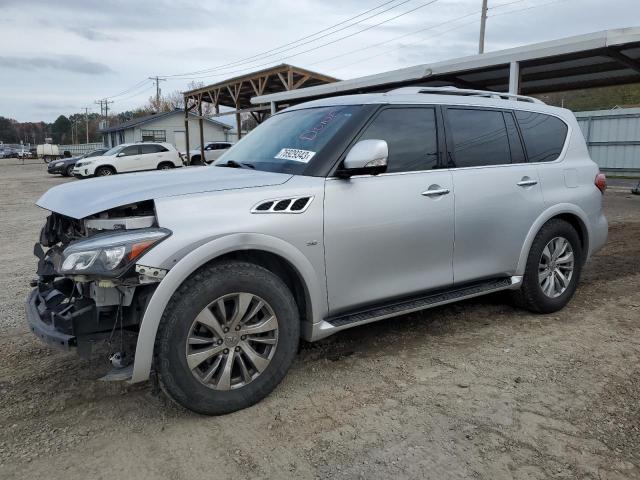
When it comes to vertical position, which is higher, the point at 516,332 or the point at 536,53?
the point at 536,53

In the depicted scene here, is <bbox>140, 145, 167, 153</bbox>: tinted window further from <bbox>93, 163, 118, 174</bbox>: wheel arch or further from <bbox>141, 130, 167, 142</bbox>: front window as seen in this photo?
<bbox>141, 130, 167, 142</bbox>: front window

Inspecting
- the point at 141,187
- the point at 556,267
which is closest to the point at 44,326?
the point at 141,187

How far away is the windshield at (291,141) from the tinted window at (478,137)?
0.91 metres

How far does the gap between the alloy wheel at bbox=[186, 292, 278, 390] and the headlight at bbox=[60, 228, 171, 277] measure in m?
0.47

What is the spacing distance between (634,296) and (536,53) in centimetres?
671

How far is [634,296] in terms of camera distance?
17.2 ft

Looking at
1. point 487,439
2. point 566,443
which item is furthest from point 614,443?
point 487,439

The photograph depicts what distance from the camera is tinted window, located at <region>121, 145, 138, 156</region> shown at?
2527 cm

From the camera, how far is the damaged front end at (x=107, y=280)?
107 inches

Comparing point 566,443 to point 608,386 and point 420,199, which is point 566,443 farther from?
point 420,199

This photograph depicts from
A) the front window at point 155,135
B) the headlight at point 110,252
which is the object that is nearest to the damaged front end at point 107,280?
the headlight at point 110,252

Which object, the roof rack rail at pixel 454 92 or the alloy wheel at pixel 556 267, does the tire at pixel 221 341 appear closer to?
the roof rack rail at pixel 454 92

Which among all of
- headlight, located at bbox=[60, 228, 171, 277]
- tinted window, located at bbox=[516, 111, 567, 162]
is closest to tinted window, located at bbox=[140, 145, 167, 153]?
tinted window, located at bbox=[516, 111, 567, 162]

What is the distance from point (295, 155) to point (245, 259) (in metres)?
0.88
